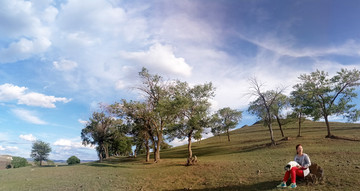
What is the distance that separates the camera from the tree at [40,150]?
248 feet

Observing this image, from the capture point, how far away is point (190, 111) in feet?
103

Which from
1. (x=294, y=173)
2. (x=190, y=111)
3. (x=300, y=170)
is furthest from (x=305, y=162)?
(x=190, y=111)

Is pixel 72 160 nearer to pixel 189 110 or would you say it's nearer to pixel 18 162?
pixel 18 162

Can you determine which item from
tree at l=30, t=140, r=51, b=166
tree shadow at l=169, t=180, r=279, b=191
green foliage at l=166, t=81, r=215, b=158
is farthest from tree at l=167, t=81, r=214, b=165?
tree at l=30, t=140, r=51, b=166

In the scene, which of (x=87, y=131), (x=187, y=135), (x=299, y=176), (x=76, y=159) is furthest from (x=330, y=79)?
(x=76, y=159)

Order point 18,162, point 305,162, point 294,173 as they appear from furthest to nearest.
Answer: point 18,162 < point 305,162 < point 294,173

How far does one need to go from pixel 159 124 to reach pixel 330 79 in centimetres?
3330

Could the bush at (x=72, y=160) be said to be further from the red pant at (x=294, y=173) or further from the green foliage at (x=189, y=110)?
the red pant at (x=294, y=173)

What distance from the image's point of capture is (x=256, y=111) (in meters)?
50.5

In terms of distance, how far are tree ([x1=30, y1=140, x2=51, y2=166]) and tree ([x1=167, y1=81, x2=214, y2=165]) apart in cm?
6625

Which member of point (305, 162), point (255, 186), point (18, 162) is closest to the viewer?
point (305, 162)

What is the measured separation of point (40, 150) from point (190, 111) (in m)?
71.6

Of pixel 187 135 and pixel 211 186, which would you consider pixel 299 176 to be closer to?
pixel 211 186

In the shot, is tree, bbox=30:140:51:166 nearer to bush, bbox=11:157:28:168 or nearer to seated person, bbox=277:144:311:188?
bush, bbox=11:157:28:168
